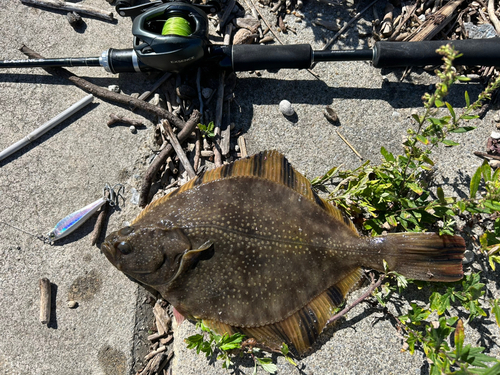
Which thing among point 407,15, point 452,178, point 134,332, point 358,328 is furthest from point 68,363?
point 407,15

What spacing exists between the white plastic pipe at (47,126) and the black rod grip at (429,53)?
280cm

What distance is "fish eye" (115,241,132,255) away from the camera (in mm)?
2570

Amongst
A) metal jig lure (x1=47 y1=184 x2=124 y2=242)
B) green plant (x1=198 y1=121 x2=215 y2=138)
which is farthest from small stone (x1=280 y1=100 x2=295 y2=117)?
metal jig lure (x1=47 y1=184 x2=124 y2=242)

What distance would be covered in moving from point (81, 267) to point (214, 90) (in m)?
2.08

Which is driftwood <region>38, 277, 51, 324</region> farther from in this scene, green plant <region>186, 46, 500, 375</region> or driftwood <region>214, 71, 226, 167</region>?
driftwood <region>214, 71, 226, 167</region>

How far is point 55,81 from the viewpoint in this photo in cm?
346

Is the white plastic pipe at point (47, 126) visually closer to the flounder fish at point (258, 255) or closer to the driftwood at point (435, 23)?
the flounder fish at point (258, 255)

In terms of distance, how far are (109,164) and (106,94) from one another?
69cm

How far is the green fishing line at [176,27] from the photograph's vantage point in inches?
111

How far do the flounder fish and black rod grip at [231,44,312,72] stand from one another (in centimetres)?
108

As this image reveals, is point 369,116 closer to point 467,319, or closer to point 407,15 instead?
point 407,15

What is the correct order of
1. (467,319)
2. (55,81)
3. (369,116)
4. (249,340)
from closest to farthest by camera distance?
(249,340) → (467,319) → (369,116) → (55,81)

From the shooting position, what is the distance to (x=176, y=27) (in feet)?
9.24

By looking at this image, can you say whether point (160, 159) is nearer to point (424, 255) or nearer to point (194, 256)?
point (194, 256)
